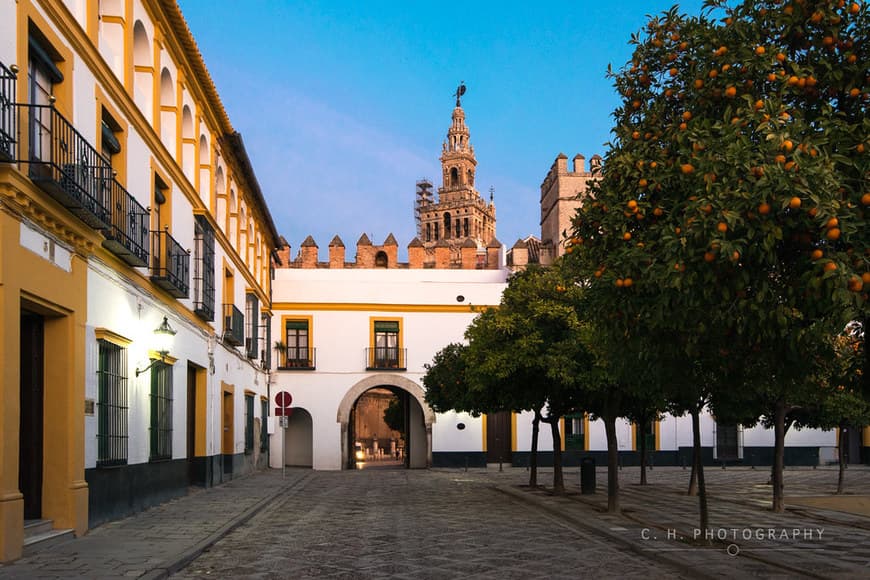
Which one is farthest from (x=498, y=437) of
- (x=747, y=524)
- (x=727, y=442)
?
(x=747, y=524)

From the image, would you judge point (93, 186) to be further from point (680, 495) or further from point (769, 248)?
point (680, 495)

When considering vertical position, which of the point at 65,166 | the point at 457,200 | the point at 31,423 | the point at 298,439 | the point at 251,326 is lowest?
the point at 298,439

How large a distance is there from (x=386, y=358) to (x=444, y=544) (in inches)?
1036

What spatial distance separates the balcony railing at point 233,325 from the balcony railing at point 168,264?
685 centimetres

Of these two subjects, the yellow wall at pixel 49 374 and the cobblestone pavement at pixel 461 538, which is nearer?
the yellow wall at pixel 49 374

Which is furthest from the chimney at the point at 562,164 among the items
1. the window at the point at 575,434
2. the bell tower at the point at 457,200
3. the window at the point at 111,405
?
the bell tower at the point at 457,200

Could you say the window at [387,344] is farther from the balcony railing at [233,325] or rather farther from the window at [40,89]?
the window at [40,89]

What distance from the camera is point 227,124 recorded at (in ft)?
85.6

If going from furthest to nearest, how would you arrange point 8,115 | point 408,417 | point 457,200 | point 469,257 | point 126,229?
point 457,200 → point 469,257 → point 408,417 → point 126,229 → point 8,115

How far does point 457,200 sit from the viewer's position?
410ft

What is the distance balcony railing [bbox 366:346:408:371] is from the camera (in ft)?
128

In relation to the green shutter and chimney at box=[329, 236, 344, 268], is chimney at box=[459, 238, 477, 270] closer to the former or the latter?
the green shutter

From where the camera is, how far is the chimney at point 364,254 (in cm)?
4378

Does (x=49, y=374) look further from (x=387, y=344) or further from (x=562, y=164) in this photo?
(x=562, y=164)
